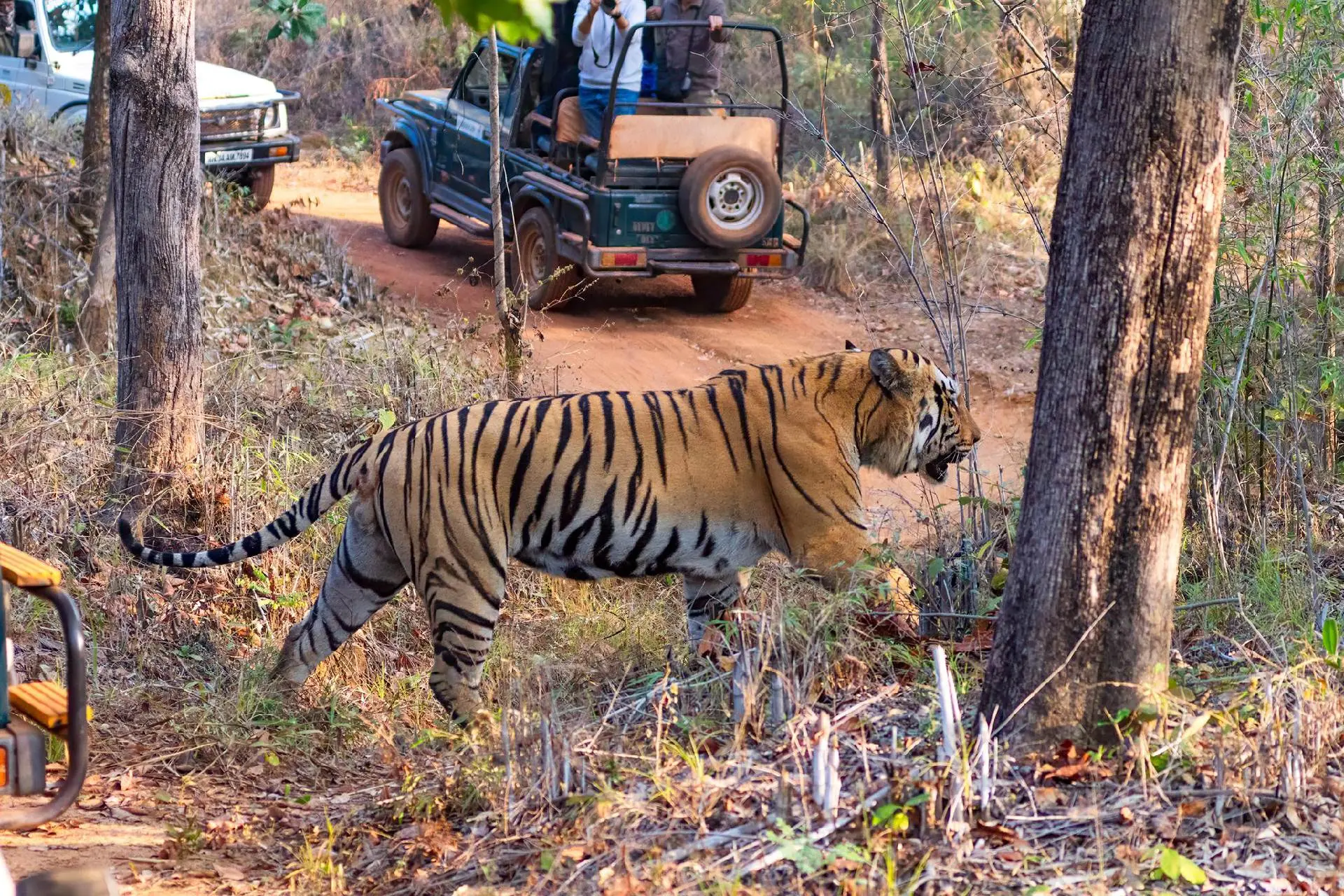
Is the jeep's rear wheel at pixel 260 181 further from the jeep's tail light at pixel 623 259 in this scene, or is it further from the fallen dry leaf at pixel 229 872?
the fallen dry leaf at pixel 229 872

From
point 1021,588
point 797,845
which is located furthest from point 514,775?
point 1021,588

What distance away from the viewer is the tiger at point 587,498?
5.26m

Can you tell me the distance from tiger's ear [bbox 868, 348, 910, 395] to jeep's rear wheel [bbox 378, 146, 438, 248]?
27.6ft

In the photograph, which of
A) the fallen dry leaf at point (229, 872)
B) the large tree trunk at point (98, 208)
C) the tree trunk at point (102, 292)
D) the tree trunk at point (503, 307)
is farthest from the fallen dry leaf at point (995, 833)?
the tree trunk at point (102, 292)

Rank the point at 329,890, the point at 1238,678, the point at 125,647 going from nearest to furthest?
the point at 329,890
the point at 1238,678
the point at 125,647

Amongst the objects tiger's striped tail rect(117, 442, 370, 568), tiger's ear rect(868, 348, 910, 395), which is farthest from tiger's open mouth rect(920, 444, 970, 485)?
tiger's striped tail rect(117, 442, 370, 568)

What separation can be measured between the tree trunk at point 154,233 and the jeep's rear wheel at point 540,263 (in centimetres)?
465

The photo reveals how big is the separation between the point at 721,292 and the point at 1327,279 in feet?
20.9

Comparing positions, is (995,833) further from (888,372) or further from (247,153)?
(247,153)

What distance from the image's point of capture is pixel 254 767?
16.8 ft

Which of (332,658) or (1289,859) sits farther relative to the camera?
(332,658)

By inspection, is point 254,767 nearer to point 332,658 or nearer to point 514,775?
point 332,658

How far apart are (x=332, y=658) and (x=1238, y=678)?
143 inches

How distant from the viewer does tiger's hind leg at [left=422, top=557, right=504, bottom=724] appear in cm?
523
